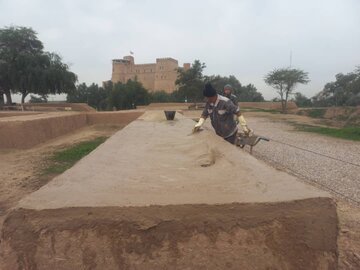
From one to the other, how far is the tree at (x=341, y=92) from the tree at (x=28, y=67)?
2629cm

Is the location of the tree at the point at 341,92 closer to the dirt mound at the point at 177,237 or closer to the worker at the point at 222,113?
the worker at the point at 222,113

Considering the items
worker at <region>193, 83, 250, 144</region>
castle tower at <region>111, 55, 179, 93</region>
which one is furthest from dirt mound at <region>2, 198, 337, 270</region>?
castle tower at <region>111, 55, 179, 93</region>

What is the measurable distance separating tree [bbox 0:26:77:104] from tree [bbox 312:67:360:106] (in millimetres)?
26287

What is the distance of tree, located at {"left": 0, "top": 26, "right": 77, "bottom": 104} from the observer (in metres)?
27.1

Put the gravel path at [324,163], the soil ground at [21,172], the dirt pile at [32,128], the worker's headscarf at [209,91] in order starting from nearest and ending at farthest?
1. the worker's headscarf at [209,91]
2. the soil ground at [21,172]
3. the gravel path at [324,163]
4. the dirt pile at [32,128]

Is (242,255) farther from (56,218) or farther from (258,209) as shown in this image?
(56,218)

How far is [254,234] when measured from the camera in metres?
1.77

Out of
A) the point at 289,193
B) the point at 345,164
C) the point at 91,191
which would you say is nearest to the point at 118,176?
the point at 91,191

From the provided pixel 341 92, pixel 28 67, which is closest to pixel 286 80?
pixel 341 92

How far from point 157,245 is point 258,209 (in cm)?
55

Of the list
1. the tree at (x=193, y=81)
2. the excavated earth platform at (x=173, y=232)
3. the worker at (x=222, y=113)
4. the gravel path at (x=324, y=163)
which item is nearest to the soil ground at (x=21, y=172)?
the excavated earth platform at (x=173, y=232)

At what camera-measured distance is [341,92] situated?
3766 centimetres

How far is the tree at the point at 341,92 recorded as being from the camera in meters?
33.3

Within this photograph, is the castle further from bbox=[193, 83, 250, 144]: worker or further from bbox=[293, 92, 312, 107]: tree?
bbox=[193, 83, 250, 144]: worker
